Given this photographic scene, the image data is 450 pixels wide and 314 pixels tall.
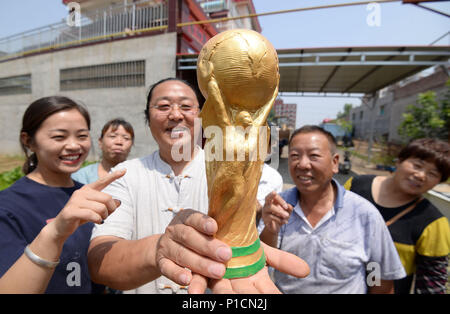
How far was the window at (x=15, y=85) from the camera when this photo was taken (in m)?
10.9

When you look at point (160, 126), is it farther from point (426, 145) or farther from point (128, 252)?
point (426, 145)

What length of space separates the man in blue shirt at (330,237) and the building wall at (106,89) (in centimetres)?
616

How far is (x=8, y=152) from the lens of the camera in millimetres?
11836

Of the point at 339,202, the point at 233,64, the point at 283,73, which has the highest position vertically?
the point at 283,73

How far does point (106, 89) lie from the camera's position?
27.4 ft

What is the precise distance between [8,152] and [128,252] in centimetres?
1563

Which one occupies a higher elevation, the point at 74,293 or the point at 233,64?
the point at 233,64

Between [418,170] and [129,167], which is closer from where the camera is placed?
[129,167]

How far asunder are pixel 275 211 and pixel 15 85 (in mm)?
15811

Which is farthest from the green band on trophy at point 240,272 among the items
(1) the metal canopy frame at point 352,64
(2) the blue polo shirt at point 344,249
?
(1) the metal canopy frame at point 352,64

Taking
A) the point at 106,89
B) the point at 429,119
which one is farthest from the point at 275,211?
the point at 106,89

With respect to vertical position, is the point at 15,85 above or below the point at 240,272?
above

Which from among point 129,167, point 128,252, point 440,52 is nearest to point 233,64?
point 128,252

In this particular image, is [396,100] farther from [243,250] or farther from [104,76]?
[243,250]
